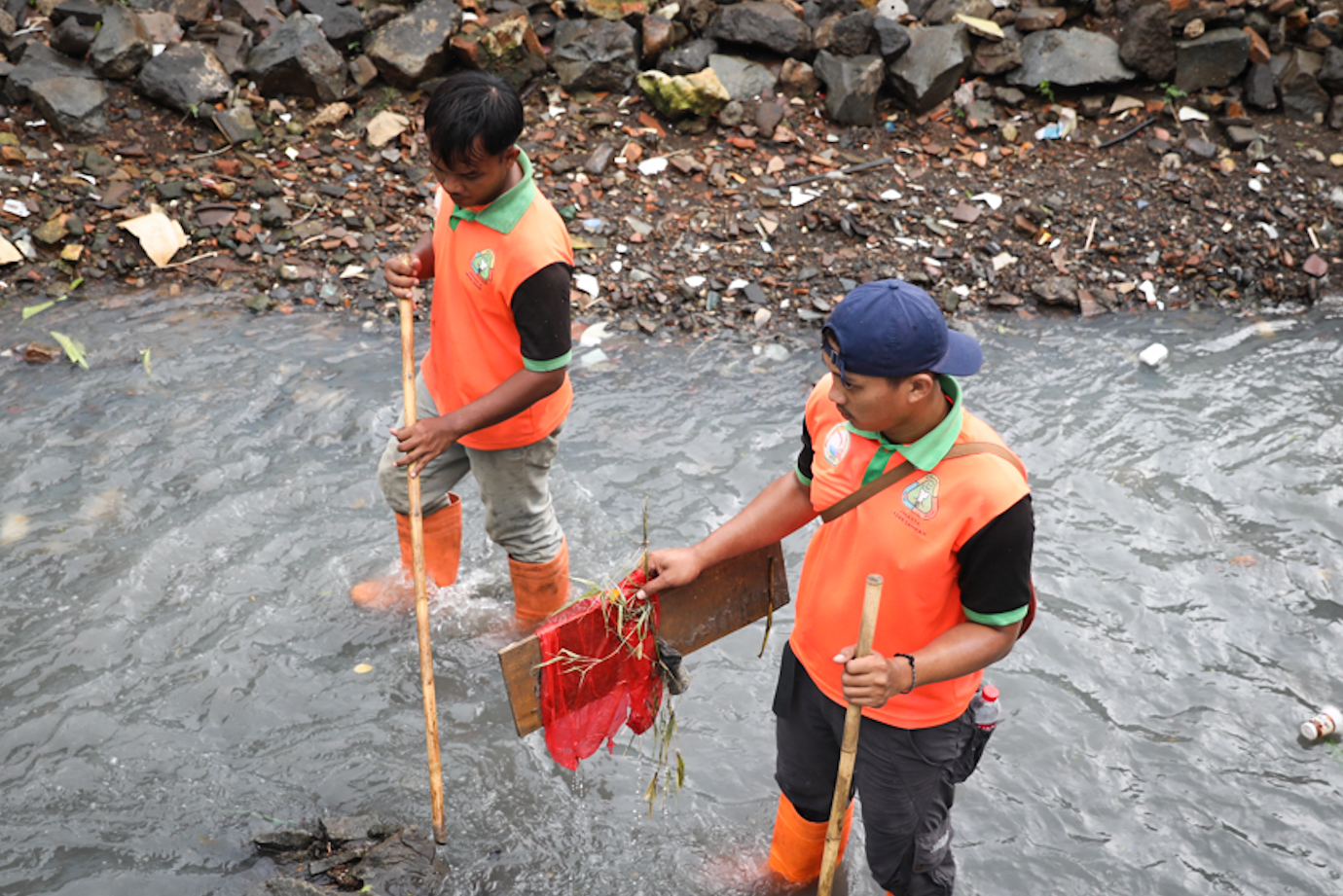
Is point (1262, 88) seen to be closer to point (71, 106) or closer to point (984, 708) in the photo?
point (984, 708)

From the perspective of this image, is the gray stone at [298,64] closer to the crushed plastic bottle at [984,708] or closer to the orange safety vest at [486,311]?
the orange safety vest at [486,311]

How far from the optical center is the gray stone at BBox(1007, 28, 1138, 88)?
777 cm

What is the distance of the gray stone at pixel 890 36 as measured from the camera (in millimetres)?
7652

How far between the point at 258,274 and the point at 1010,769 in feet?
18.0

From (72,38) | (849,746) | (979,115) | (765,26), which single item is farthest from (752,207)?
(849,746)

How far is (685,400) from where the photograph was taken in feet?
18.9

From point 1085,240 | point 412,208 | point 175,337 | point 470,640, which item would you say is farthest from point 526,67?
point 470,640

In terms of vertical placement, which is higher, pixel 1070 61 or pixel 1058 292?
pixel 1070 61

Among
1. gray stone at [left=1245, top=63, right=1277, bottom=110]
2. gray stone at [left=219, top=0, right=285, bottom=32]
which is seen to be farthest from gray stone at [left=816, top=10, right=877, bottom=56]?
gray stone at [left=219, top=0, right=285, bottom=32]

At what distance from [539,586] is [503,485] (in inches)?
21.8

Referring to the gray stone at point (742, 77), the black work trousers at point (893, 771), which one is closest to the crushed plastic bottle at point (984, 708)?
the black work trousers at point (893, 771)

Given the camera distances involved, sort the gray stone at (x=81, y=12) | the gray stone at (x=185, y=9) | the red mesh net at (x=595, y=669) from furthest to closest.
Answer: the gray stone at (x=185, y=9) → the gray stone at (x=81, y=12) → the red mesh net at (x=595, y=669)

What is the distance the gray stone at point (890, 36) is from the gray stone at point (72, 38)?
19.5 feet

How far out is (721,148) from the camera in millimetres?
7562
